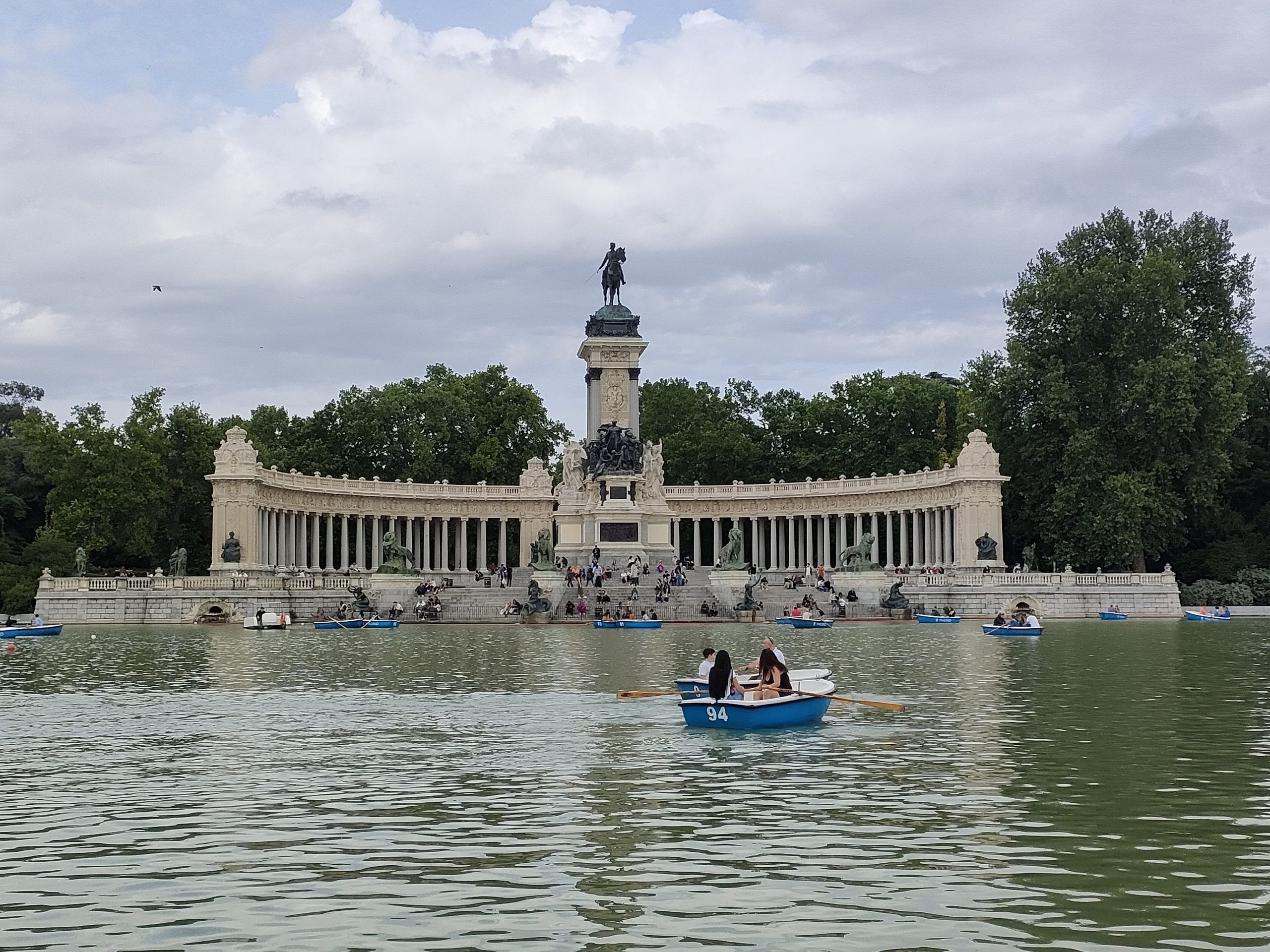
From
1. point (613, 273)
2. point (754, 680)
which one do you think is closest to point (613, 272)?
point (613, 273)

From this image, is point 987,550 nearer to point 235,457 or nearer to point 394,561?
point 394,561

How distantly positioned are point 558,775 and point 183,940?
7.34 m

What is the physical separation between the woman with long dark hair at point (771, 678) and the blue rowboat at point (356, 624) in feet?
114

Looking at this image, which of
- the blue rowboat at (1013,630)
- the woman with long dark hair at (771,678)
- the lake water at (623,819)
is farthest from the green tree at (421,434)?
the woman with long dark hair at (771,678)

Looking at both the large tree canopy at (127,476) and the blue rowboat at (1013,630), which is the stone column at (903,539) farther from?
the large tree canopy at (127,476)

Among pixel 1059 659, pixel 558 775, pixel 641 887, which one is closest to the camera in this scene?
pixel 641 887

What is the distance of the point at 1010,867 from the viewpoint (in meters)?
12.5

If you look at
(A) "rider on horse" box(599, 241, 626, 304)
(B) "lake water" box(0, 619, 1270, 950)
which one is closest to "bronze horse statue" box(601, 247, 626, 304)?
(A) "rider on horse" box(599, 241, 626, 304)

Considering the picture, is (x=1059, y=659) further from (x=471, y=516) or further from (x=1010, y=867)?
(x=471, y=516)

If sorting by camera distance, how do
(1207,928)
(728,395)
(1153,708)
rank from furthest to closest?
(728,395), (1153,708), (1207,928)

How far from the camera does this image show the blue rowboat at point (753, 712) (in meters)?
21.5

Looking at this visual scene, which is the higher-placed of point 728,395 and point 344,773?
point 728,395

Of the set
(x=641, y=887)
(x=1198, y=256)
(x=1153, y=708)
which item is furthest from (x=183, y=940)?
(x=1198, y=256)

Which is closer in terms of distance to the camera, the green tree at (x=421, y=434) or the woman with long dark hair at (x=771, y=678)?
the woman with long dark hair at (x=771, y=678)
